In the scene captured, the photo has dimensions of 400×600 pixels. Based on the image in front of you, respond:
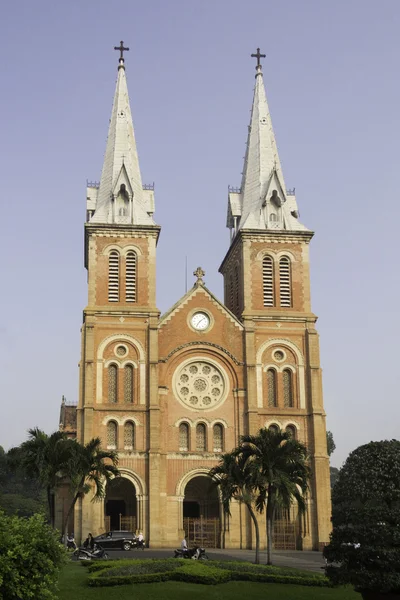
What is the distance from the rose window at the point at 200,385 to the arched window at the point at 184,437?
1.51 metres

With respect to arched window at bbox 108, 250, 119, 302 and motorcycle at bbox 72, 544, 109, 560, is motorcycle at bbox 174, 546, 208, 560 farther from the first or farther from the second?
arched window at bbox 108, 250, 119, 302

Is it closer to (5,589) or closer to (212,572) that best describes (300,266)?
(212,572)

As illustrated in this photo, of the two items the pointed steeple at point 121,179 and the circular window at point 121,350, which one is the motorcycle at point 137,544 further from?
the pointed steeple at point 121,179

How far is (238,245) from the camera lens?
66.1 m

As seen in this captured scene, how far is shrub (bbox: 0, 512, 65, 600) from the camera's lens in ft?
71.9

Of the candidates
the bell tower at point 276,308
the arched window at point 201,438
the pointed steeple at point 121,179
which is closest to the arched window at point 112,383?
the arched window at point 201,438

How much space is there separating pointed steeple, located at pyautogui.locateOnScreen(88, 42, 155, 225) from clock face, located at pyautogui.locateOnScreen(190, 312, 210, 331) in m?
7.79

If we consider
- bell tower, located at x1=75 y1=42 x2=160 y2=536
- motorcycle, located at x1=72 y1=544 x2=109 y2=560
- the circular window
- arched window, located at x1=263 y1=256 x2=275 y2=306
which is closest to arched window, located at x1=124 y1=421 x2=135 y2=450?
bell tower, located at x1=75 y1=42 x2=160 y2=536

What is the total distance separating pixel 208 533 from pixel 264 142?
30.6m

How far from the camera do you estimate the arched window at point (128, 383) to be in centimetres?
5952

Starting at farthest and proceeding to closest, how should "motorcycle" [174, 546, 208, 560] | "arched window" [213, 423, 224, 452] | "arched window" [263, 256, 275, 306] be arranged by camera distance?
1. "arched window" [263, 256, 275, 306]
2. "arched window" [213, 423, 224, 452]
3. "motorcycle" [174, 546, 208, 560]

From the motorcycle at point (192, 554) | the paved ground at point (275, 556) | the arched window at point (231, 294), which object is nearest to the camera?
the motorcycle at point (192, 554)

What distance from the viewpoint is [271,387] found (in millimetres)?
61531

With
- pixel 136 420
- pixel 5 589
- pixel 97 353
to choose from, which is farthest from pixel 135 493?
pixel 5 589
